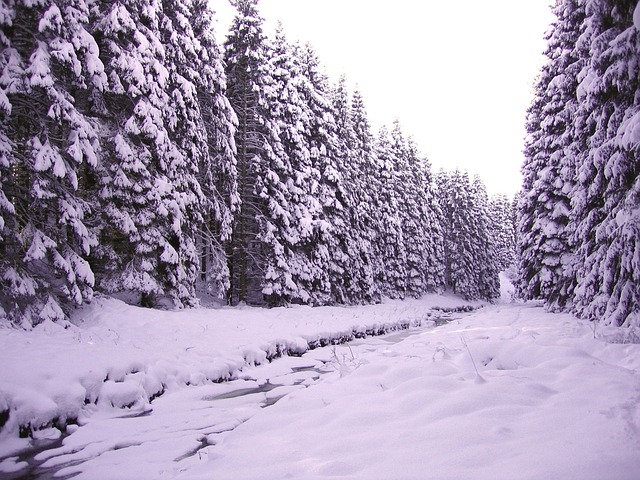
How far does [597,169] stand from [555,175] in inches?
333

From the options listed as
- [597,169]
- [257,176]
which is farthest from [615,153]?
[257,176]

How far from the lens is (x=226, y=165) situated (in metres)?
18.1

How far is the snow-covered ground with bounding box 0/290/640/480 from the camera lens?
2.79m

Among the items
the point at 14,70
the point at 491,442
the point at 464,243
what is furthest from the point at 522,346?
the point at 464,243

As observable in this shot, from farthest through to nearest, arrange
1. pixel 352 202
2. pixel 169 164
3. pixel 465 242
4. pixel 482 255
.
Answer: pixel 482 255, pixel 465 242, pixel 352 202, pixel 169 164

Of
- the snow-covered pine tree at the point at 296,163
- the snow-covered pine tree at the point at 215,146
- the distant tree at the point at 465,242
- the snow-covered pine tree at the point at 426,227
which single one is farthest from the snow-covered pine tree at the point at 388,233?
the snow-covered pine tree at the point at 215,146

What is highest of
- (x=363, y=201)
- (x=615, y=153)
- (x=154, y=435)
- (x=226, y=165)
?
(x=363, y=201)

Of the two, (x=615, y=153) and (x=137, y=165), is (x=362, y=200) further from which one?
(x=615, y=153)

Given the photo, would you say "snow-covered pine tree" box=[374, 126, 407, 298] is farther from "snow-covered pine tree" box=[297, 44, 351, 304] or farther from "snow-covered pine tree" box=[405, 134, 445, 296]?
"snow-covered pine tree" box=[297, 44, 351, 304]

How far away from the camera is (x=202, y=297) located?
2020 centimetres

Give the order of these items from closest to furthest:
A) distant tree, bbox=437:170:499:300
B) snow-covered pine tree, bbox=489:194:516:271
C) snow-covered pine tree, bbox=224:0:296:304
→ snow-covered pine tree, bbox=224:0:296:304 → distant tree, bbox=437:170:499:300 → snow-covered pine tree, bbox=489:194:516:271

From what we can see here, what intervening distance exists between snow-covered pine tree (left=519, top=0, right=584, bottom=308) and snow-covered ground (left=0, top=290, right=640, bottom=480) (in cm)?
1068

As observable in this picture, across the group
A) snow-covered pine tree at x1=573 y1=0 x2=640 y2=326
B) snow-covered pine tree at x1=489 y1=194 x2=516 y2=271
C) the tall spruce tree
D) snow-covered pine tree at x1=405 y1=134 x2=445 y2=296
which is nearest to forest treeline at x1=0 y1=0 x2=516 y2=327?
the tall spruce tree

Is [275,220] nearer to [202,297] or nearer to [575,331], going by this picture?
[202,297]
